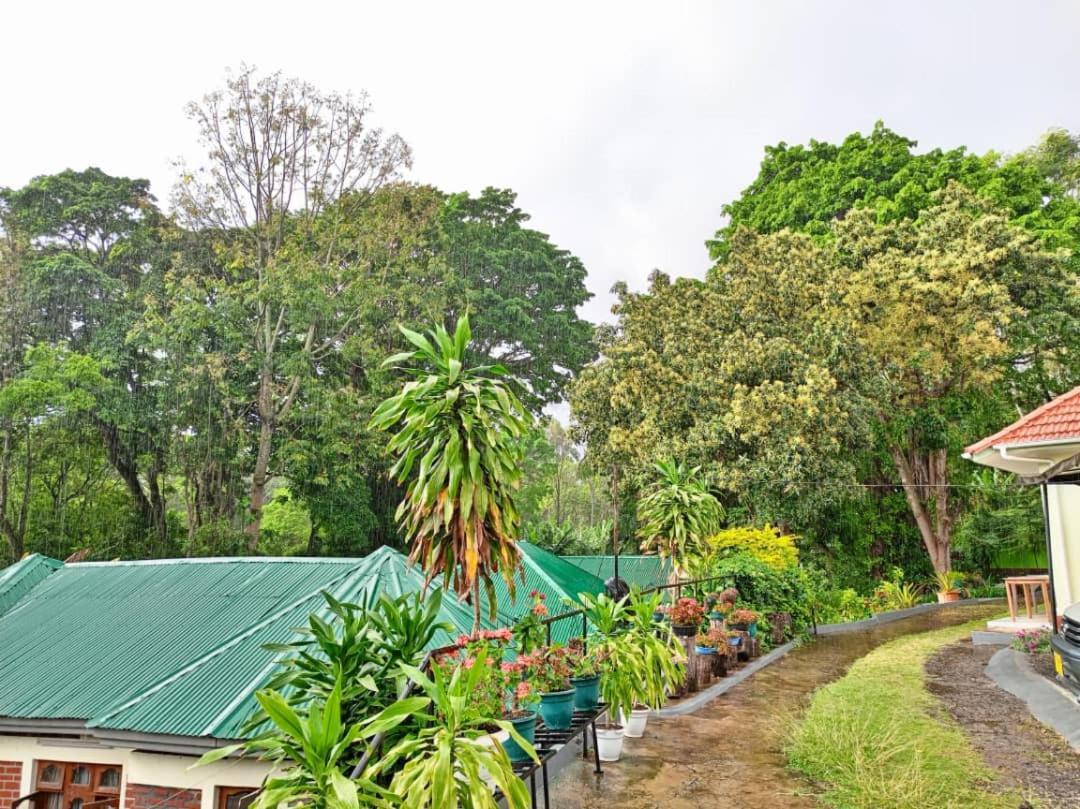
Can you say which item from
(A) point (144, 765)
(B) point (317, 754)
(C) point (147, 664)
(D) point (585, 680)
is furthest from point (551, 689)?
(C) point (147, 664)

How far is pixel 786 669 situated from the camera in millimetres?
9414

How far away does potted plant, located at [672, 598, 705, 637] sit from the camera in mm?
8578

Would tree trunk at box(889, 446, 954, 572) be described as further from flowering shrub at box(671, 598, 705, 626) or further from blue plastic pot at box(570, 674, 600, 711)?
blue plastic pot at box(570, 674, 600, 711)

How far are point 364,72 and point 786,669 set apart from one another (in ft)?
77.1

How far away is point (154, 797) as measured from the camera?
7629mm

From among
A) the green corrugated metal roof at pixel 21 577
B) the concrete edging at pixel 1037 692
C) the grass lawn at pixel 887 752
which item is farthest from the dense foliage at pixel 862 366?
the green corrugated metal roof at pixel 21 577

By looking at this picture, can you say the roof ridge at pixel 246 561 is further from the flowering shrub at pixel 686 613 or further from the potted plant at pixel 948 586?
the potted plant at pixel 948 586

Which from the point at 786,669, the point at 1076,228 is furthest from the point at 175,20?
the point at 1076,228

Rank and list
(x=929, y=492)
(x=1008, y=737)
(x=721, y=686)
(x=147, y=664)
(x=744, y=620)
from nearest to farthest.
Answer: (x=1008, y=737) → (x=721, y=686) → (x=147, y=664) → (x=744, y=620) → (x=929, y=492)

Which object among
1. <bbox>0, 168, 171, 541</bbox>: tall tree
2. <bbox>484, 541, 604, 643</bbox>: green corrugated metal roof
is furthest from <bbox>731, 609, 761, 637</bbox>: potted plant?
<bbox>0, 168, 171, 541</bbox>: tall tree

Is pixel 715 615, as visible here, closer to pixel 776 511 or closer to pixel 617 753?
pixel 617 753

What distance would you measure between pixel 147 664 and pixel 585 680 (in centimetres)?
717

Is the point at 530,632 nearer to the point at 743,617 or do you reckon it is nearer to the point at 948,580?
the point at 743,617

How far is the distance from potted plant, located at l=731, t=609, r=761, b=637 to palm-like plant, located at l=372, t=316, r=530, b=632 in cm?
541
